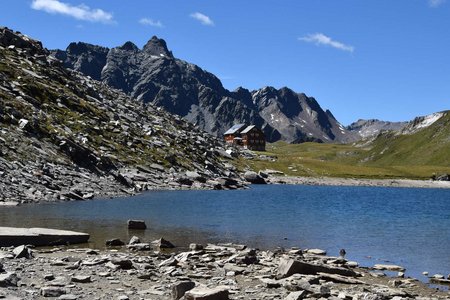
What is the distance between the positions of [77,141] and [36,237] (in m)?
70.3

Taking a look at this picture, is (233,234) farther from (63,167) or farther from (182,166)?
(182,166)

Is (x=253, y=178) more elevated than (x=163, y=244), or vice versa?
(x=253, y=178)

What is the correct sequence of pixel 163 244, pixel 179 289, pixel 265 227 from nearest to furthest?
1. pixel 179 289
2. pixel 163 244
3. pixel 265 227

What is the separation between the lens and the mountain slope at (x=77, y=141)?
70.4 metres

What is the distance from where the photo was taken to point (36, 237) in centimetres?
3188

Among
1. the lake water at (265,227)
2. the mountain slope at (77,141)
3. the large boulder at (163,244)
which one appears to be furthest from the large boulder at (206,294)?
the mountain slope at (77,141)

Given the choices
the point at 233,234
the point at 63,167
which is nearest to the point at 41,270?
the point at 233,234

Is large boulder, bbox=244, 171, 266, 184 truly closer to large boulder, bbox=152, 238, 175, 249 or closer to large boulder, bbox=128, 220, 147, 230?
large boulder, bbox=128, 220, 147, 230

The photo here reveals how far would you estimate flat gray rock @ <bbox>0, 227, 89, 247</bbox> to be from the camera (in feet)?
99.2

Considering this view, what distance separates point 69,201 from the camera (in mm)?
63938

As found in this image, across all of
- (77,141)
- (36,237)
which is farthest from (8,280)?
(77,141)

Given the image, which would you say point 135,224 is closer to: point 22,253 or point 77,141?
point 22,253

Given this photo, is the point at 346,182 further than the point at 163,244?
Yes

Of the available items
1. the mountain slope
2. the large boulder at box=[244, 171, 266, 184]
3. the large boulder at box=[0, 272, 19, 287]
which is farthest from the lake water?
the large boulder at box=[244, 171, 266, 184]
